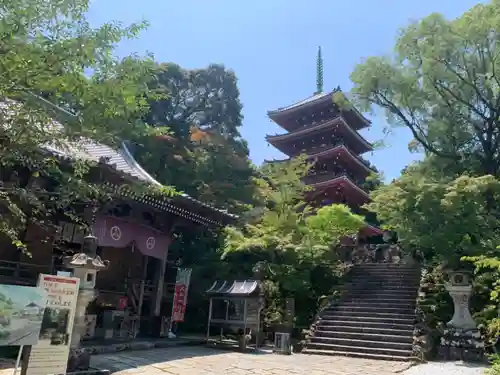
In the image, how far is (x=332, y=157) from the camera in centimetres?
2973

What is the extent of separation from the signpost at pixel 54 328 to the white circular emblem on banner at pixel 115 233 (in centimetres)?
498

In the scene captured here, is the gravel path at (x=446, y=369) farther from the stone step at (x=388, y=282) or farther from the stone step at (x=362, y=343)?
the stone step at (x=388, y=282)

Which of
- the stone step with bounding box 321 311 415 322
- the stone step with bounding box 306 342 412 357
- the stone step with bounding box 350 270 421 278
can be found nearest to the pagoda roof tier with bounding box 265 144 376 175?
the stone step with bounding box 350 270 421 278

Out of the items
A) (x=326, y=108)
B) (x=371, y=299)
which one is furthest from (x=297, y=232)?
(x=326, y=108)

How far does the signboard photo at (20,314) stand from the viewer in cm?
522

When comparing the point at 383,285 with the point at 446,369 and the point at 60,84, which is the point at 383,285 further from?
the point at 60,84

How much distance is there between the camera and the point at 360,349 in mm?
11781

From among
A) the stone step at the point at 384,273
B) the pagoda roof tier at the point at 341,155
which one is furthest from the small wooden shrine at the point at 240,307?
the pagoda roof tier at the point at 341,155

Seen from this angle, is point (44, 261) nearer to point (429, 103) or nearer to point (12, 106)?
point (12, 106)

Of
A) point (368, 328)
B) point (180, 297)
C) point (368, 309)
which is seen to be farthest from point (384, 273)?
point (180, 297)

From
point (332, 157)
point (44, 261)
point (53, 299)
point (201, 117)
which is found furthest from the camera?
point (201, 117)

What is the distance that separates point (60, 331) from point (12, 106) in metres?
3.44

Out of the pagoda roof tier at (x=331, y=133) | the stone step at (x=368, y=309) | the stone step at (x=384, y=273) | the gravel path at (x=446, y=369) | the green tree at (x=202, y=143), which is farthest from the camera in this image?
the pagoda roof tier at (x=331, y=133)

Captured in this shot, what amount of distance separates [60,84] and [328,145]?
2719 cm
